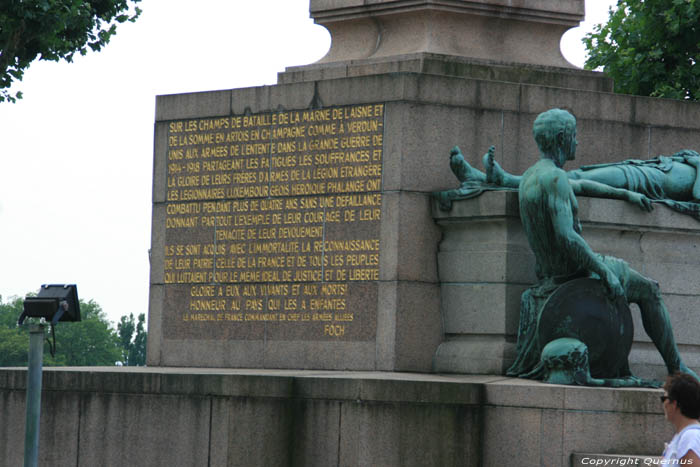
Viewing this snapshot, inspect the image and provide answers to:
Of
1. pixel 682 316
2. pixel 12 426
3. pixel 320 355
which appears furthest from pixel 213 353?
pixel 682 316

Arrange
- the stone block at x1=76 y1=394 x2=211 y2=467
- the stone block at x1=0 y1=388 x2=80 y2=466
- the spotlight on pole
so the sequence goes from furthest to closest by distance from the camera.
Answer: the stone block at x1=0 y1=388 x2=80 y2=466, the stone block at x1=76 y1=394 x2=211 y2=467, the spotlight on pole

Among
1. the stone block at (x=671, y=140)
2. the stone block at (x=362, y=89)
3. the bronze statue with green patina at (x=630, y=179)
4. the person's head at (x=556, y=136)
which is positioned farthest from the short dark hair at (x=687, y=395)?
the stone block at (x=671, y=140)

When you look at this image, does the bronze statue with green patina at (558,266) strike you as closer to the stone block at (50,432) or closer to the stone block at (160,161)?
the stone block at (50,432)

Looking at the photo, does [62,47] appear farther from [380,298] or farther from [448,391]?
[448,391]

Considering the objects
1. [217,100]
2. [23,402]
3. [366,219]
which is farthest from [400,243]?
[23,402]

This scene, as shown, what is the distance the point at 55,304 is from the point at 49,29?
53.5ft

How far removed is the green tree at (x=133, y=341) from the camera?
99062 millimetres

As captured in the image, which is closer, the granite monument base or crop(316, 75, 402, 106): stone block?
the granite monument base

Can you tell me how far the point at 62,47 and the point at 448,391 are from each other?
1647cm

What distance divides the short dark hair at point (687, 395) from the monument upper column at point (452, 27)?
902 centimetres

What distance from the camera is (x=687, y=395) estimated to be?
8875mm

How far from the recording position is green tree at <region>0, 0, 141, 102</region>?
90.0 feet

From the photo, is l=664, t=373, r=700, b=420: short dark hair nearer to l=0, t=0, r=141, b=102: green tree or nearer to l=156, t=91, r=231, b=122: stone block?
l=156, t=91, r=231, b=122: stone block

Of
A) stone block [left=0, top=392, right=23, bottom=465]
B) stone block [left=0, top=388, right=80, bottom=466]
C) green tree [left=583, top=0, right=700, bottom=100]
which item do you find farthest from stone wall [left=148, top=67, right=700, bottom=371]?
green tree [left=583, top=0, right=700, bottom=100]
